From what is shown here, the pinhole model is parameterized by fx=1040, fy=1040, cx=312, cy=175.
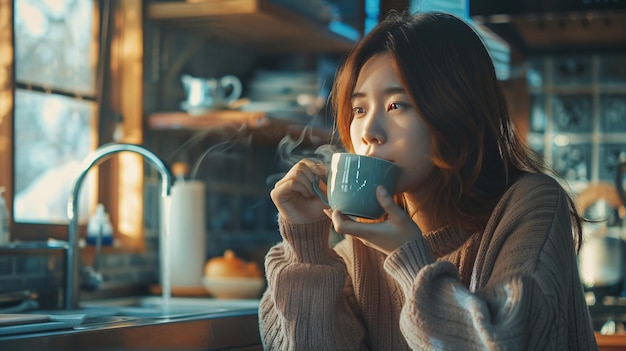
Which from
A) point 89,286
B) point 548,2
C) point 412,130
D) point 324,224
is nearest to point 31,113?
point 89,286

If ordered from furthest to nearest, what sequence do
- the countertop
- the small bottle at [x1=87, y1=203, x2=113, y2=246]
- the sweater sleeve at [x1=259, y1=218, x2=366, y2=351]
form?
the small bottle at [x1=87, y1=203, x2=113, y2=246] → the sweater sleeve at [x1=259, y1=218, x2=366, y2=351] → the countertop

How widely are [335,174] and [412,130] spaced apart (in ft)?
0.44

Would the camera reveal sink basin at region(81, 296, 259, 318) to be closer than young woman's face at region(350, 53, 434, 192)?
No

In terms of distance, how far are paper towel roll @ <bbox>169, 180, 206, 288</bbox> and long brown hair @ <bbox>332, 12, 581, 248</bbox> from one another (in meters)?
1.08

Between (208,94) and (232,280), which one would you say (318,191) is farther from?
(208,94)

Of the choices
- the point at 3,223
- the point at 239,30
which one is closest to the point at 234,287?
the point at 3,223

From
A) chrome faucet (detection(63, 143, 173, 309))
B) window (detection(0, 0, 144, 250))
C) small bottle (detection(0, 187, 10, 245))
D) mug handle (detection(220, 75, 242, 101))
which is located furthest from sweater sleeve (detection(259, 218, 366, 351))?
mug handle (detection(220, 75, 242, 101))

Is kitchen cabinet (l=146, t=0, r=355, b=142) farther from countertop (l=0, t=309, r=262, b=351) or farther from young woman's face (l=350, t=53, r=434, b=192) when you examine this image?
young woman's face (l=350, t=53, r=434, b=192)

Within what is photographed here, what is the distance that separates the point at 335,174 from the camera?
141cm

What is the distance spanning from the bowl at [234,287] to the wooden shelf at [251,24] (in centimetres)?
66

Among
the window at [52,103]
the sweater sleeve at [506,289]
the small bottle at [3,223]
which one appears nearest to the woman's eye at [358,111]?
the sweater sleeve at [506,289]

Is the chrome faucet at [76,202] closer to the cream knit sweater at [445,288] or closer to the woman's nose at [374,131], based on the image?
the cream knit sweater at [445,288]

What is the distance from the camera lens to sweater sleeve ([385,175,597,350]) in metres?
1.27

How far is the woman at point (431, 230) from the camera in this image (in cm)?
131
